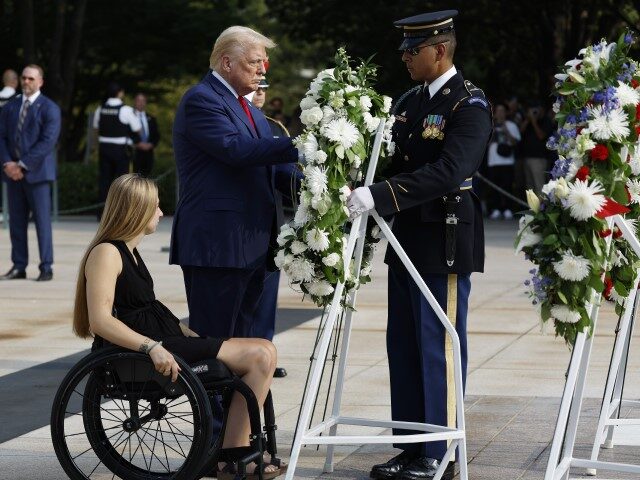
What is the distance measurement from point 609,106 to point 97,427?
2254mm

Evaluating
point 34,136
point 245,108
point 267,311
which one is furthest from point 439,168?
point 34,136

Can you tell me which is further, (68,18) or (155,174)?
(68,18)

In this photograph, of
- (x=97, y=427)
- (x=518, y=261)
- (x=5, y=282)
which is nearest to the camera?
(x=97, y=427)

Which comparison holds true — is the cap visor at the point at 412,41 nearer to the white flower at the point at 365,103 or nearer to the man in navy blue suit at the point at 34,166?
the white flower at the point at 365,103

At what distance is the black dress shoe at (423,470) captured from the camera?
557cm

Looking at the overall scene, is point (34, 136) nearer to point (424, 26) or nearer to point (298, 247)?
point (424, 26)

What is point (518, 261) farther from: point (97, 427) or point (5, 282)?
point (97, 427)

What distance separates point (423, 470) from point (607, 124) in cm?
160

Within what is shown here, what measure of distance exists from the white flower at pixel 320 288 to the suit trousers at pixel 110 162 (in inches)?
648

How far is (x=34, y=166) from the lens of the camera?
12906 mm

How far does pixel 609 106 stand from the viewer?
499cm

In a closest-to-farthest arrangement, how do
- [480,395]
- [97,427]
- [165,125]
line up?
1. [97,427]
2. [480,395]
3. [165,125]

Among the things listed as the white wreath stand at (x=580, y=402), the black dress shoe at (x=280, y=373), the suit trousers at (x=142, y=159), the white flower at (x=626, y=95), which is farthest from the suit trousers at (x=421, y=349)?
the suit trousers at (x=142, y=159)

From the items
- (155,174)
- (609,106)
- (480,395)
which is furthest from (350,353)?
(155,174)
